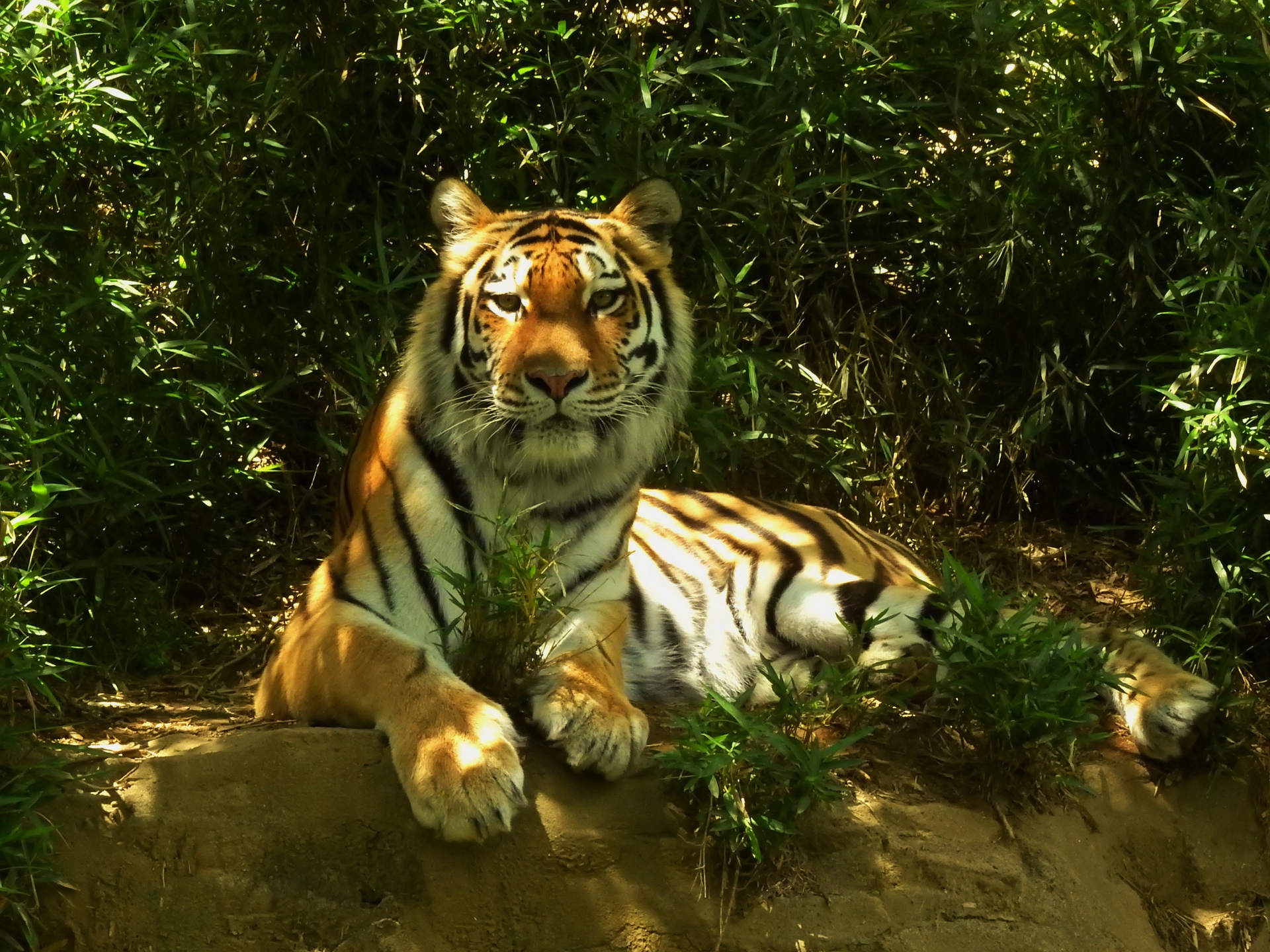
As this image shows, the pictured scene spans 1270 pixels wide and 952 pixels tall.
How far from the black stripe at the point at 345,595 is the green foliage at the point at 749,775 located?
0.70 metres

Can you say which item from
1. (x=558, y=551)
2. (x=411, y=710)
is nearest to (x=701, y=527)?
(x=558, y=551)

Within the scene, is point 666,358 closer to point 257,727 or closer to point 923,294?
point 257,727

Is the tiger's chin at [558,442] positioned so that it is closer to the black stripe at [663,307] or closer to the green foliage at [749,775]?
the black stripe at [663,307]

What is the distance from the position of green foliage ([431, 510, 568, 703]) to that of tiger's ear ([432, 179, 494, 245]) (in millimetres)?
819

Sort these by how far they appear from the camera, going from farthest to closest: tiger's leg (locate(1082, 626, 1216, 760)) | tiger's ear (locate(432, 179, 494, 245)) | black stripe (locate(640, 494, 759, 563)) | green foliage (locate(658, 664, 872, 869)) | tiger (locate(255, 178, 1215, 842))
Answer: black stripe (locate(640, 494, 759, 563)), tiger's ear (locate(432, 179, 494, 245)), tiger's leg (locate(1082, 626, 1216, 760)), tiger (locate(255, 178, 1215, 842)), green foliage (locate(658, 664, 872, 869))

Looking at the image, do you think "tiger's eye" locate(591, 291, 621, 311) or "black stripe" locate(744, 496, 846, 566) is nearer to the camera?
"tiger's eye" locate(591, 291, 621, 311)

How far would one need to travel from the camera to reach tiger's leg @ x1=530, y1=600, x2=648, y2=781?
107 inches

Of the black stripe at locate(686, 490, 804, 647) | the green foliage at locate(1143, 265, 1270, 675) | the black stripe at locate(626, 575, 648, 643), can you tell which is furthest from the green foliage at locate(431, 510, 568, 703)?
the green foliage at locate(1143, 265, 1270, 675)

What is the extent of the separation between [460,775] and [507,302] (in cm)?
113

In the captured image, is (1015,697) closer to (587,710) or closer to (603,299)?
(587,710)

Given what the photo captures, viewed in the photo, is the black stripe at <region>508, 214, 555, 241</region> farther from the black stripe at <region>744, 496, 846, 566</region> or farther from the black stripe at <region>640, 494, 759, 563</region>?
the black stripe at <region>744, 496, 846, 566</region>

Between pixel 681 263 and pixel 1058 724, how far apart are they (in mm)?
1858

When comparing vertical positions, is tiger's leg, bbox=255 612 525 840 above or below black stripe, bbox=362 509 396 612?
below

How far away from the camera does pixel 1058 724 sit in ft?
9.69
